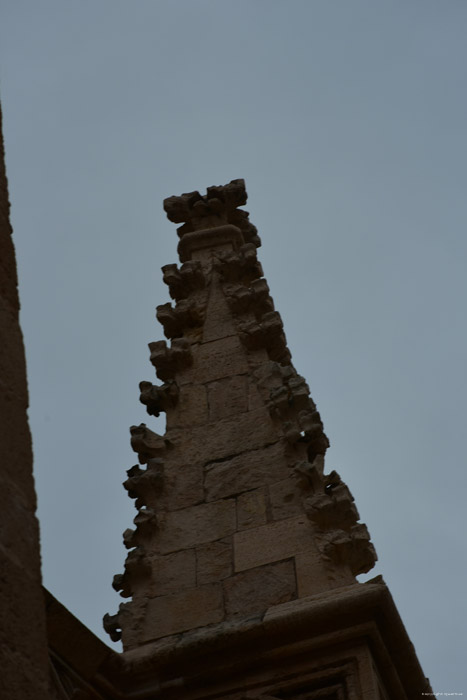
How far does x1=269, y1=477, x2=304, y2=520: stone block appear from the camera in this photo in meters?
7.03

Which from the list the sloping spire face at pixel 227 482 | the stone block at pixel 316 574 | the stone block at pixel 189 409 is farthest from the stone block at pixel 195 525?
the stone block at pixel 189 409

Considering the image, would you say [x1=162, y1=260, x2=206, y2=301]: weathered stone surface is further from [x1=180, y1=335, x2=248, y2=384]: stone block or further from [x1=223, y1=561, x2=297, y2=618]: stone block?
[x1=223, y1=561, x2=297, y2=618]: stone block

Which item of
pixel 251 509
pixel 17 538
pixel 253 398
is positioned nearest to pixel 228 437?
pixel 253 398

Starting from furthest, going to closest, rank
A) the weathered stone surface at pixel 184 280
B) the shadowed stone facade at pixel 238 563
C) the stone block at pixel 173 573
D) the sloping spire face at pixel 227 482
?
Answer: the weathered stone surface at pixel 184 280 < the stone block at pixel 173 573 < the sloping spire face at pixel 227 482 < the shadowed stone facade at pixel 238 563

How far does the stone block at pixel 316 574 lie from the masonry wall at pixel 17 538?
286 cm

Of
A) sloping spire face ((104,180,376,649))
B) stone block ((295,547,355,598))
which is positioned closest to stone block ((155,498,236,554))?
sloping spire face ((104,180,376,649))

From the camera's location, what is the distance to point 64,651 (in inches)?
232

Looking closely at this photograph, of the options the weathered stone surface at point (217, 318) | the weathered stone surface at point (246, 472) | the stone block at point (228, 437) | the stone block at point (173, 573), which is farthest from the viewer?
the weathered stone surface at point (217, 318)

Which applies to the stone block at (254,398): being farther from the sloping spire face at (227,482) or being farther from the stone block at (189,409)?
the stone block at (189,409)

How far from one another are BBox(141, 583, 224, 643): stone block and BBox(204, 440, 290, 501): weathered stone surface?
65 cm

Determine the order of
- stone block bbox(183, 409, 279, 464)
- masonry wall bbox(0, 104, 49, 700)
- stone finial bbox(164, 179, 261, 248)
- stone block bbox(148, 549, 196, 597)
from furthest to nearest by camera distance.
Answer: stone finial bbox(164, 179, 261, 248) < stone block bbox(183, 409, 279, 464) < stone block bbox(148, 549, 196, 597) < masonry wall bbox(0, 104, 49, 700)

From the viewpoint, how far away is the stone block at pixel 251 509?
23.0ft

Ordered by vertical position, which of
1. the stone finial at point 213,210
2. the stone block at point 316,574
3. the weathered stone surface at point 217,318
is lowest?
the stone block at point 316,574

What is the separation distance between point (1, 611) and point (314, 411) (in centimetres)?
451
